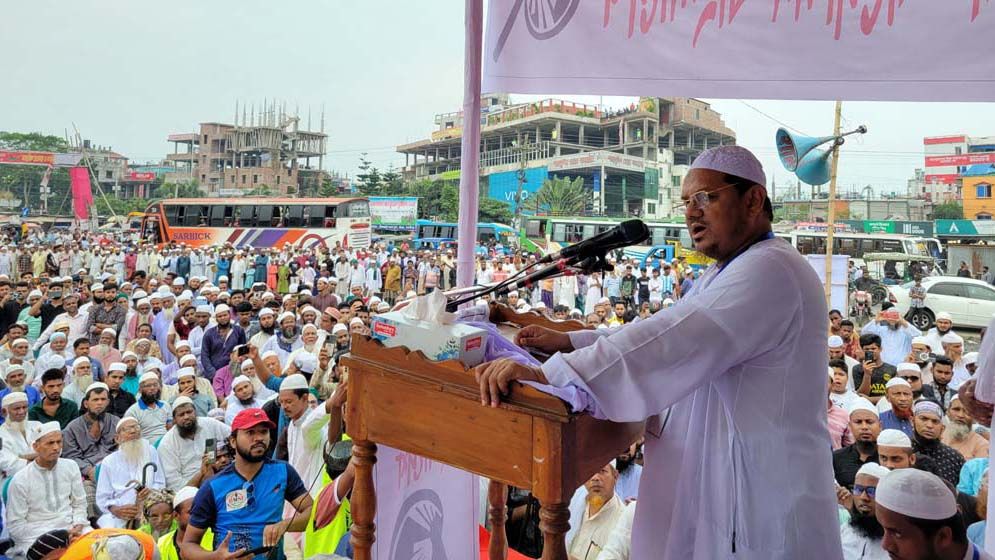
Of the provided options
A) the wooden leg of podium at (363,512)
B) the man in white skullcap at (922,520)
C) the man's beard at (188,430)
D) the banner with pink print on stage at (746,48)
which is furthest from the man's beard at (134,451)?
the man in white skullcap at (922,520)

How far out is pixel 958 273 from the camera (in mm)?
20797

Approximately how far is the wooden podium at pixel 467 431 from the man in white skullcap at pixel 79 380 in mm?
5774

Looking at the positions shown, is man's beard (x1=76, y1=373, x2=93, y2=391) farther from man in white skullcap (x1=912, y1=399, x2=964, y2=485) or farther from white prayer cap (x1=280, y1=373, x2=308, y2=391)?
man in white skullcap (x1=912, y1=399, x2=964, y2=485)

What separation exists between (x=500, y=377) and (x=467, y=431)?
0.59 feet

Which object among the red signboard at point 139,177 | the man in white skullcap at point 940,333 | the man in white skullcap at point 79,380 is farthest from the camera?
the red signboard at point 139,177

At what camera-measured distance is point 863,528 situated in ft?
11.1

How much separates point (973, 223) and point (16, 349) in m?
33.5

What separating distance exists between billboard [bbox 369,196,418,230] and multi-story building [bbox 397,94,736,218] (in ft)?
52.5

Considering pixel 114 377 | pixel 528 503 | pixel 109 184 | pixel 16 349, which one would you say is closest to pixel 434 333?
pixel 528 503

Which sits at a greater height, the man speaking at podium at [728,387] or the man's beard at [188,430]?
the man speaking at podium at [728,387]

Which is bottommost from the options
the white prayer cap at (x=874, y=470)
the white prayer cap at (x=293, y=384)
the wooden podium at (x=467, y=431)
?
the white prayer cap at (x=874, y=470)

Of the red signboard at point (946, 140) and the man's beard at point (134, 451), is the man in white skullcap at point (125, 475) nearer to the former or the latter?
the man's beard at point (134, 451)

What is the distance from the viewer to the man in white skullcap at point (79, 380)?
20.5ft

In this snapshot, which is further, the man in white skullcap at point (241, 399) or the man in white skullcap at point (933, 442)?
the man in white skullcap at point (241, 399)
